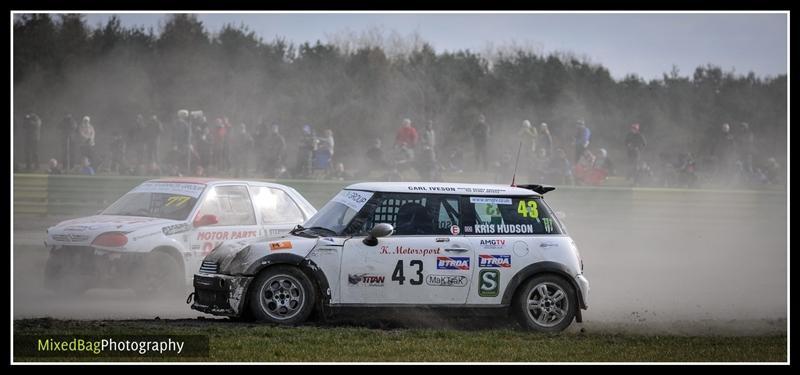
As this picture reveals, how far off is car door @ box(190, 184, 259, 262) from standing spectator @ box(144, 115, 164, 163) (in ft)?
43.0

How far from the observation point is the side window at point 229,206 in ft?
42.5

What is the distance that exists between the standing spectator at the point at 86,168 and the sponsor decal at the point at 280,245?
15125mm

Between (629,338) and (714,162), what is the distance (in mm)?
19159

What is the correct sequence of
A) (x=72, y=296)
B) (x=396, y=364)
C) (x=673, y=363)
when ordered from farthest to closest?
(x=72, y=296) < (x=673, y=363) < (x=396, y=364)

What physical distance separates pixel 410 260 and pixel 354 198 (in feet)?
3.10

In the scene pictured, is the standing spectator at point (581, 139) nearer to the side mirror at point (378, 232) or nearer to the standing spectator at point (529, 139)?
the standing spectator at point (529, 139)

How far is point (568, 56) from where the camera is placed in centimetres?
3700

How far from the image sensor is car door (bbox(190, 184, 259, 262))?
1264 centimetres

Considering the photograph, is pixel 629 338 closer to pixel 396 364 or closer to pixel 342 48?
pixel 396 364

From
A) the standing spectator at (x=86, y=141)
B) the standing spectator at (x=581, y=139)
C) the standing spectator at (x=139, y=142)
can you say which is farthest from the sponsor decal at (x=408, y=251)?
the standing spectator at (x=139, y=142)

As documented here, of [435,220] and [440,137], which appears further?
[440,137]

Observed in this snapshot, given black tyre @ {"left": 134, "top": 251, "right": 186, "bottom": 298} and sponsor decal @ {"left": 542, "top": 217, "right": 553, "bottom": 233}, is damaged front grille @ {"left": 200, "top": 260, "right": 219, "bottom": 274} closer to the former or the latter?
black tyre @ {"left": 134, "top": 251, "right": 186, "bottom": 298}

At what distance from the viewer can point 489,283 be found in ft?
33.4

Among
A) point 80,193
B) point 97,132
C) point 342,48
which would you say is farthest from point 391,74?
point 80,193
